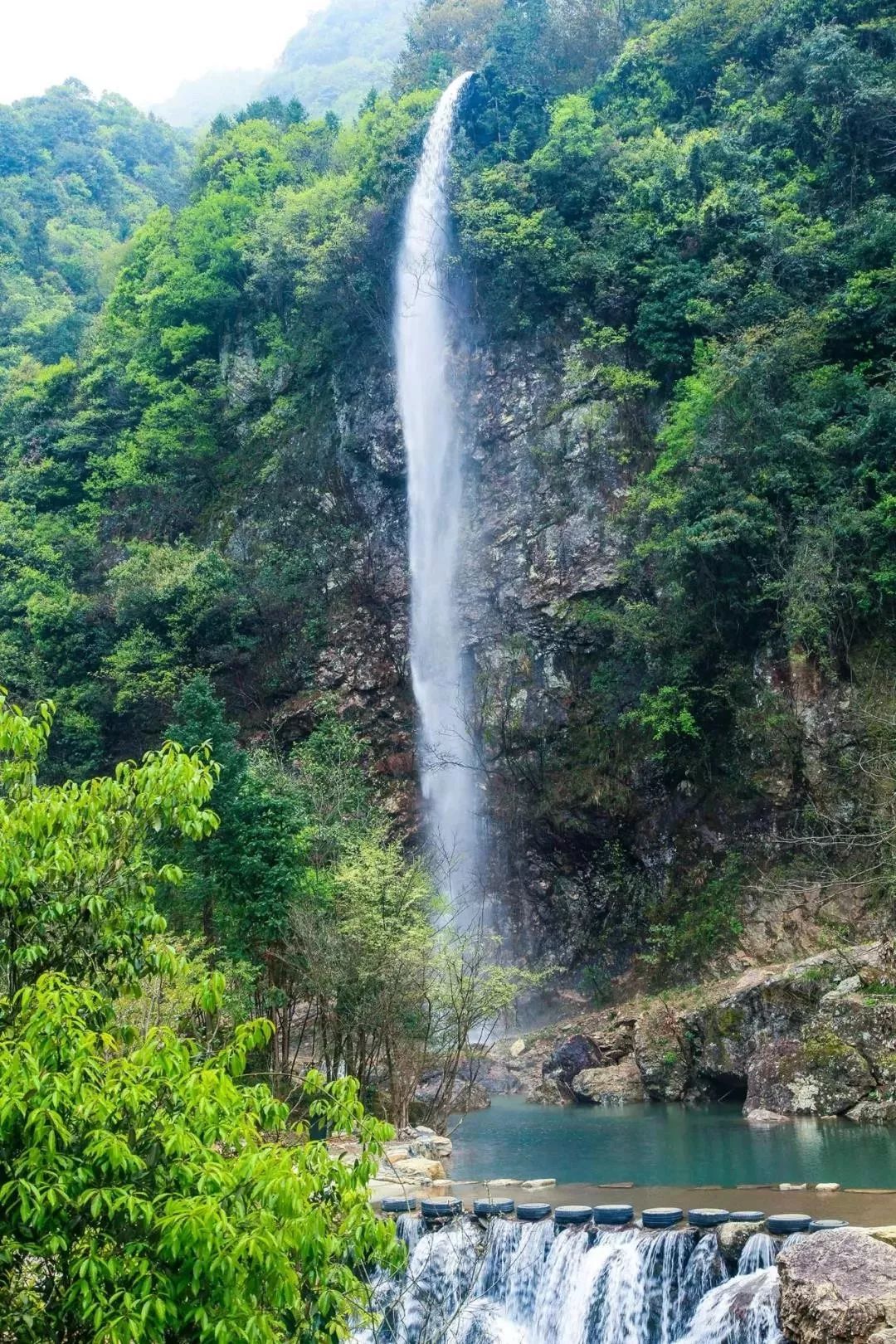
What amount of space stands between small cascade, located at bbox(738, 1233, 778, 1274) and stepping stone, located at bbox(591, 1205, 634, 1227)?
129cm

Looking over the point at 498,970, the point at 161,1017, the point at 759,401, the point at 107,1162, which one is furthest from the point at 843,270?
the point at 107,1162

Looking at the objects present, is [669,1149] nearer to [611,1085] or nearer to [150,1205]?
[611,1085]

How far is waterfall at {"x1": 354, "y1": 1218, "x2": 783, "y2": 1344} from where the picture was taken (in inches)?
328

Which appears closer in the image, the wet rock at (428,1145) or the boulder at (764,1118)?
the wet rock at (428,1145)

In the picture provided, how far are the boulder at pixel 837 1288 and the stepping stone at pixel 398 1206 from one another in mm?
4168

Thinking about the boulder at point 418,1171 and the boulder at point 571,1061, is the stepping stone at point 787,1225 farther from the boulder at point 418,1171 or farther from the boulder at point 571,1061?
the boulder at point 571,1061

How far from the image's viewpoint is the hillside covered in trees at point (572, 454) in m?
21.4

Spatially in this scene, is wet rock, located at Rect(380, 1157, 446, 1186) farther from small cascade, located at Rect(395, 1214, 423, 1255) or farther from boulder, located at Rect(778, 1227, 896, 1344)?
boulder, located at Rect(778, 1227, 896, 1344)

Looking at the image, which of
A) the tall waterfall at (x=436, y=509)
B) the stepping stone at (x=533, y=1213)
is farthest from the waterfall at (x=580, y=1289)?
the tall waterfall at (x=436, y=509)

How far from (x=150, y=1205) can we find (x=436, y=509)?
25.7m

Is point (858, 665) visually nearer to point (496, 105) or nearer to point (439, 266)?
point (439, 266)

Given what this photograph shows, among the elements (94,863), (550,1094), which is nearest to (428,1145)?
(550,1094)

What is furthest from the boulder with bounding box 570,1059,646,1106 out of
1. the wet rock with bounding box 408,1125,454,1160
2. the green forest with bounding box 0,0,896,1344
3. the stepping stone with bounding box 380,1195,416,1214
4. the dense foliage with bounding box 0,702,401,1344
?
the dense foliage with bounding box 0,702,401,1344

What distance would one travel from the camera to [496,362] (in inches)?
1136
